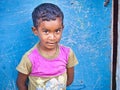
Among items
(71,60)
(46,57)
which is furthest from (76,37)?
(46,57)

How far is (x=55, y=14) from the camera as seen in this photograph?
245cm

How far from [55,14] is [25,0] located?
0.45 m

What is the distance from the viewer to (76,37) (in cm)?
295

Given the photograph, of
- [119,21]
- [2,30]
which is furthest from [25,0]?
[119,21]

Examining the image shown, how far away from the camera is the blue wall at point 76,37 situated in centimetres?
282

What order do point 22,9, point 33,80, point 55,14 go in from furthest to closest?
point 22,9
point 33,80
point 55,14

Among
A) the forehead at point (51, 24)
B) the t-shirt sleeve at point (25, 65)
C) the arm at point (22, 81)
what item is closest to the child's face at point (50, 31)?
the forehead at point (51, 24)

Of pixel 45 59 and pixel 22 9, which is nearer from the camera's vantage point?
pixel 45 59

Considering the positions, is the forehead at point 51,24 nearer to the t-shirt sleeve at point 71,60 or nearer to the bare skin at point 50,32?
the bare skin at point 50,32

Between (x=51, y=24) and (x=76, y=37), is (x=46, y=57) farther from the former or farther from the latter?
(x=76, y=37)

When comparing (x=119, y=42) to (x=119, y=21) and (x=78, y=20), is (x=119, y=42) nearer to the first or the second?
(x=119, y=21)

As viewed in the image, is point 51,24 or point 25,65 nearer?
point 51,24

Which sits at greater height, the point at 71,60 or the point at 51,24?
the point at 51,24

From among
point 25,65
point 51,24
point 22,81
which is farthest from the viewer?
point 22,81
